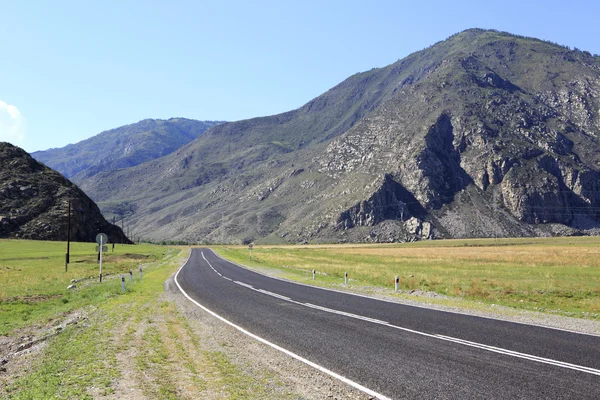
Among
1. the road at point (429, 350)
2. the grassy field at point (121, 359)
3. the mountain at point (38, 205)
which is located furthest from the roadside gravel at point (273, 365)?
the mountain at point (38, 205)

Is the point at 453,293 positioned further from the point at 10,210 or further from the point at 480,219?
the point at 480,219

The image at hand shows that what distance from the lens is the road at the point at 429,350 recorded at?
803cm

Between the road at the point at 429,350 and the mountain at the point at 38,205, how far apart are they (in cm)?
11384

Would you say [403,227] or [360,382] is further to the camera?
[403,227]

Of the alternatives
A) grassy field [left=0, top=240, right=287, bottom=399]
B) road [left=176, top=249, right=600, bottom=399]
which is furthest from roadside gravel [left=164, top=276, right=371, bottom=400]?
road [left=176, top=249, right=600, bottom=399]

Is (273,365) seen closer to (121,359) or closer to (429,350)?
(121,359)

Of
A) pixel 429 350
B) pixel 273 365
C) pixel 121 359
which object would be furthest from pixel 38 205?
pixel 429 350

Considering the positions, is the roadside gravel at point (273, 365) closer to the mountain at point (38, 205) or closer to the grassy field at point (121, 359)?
the grassy field at point (121, 359)

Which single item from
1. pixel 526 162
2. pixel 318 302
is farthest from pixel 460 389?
pixel 526 162

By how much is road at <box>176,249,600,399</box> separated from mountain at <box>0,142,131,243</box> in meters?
114

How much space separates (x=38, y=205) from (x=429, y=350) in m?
131

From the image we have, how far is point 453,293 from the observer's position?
25578 millimetres

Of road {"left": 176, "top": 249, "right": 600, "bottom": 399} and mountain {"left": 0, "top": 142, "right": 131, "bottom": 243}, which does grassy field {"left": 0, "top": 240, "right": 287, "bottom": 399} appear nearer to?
road {"left": 176, "top": 249, "right": 600, "bottom": 399}

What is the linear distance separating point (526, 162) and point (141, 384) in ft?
673
